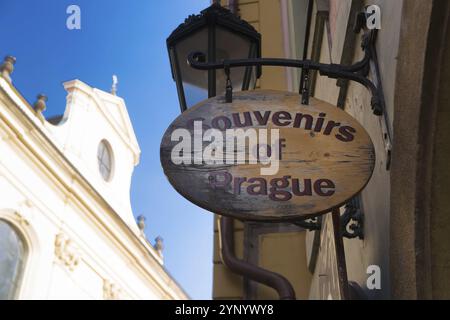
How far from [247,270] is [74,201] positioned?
9709mm

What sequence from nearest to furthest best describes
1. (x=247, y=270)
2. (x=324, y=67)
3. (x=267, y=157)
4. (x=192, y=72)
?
(x=267, y=157) < (x=324, y=67) < (x=192, y=72) < (x=247, y=270)

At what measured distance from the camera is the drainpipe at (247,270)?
4121mm

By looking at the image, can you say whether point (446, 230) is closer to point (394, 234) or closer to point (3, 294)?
point (394, 234)

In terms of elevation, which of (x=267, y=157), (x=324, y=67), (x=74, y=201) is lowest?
(x=267, y=157)

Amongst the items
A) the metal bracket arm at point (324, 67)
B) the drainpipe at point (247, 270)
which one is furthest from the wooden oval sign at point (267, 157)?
the drainpipe at point (247, 270)

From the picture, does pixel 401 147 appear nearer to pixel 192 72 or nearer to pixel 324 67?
pixel 324 67

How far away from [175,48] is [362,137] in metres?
1.23

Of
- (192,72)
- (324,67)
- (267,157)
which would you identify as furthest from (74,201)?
(267,157)

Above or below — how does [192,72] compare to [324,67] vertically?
above

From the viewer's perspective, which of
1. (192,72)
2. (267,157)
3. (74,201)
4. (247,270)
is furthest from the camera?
(74,201)

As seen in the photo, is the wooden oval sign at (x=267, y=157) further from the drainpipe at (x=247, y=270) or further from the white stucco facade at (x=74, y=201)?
the white stucco facade at (x=74, y=201)

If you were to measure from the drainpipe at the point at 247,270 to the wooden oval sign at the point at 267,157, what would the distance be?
2.34 meters

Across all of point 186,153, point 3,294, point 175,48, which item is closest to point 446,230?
point 186,153

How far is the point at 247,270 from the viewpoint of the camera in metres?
4.34
